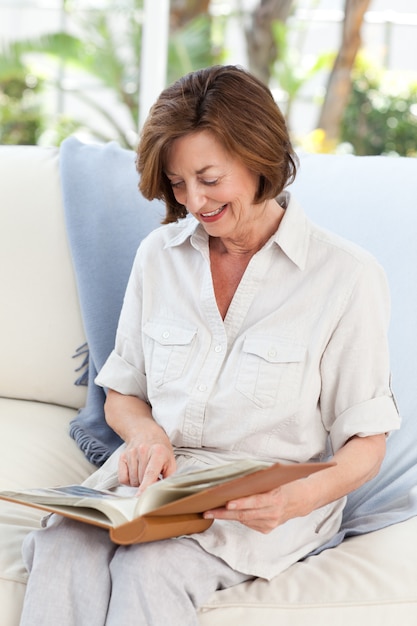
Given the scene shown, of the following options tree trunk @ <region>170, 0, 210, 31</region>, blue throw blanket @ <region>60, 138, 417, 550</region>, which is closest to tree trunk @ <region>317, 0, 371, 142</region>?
tree trunk @ <region>170, 0, 210, 31</region>

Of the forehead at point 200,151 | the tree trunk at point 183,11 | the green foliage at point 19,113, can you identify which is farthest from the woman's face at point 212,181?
the green foliage at point 19,113

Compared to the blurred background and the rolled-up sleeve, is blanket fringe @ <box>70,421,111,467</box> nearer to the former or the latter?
the rolled-up sleeve

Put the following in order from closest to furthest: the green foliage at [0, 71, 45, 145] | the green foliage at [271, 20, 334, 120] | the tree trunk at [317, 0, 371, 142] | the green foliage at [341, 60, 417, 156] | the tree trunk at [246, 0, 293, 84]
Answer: the tree trunk at [317, 0, 371, 142], the green foliage at [271, 20, 334, 120], the tree trunk at [246, 0, 293, 84], the green foliage at [0, 71, 45, 145], the green foliage at [341, 60, 417, 156]

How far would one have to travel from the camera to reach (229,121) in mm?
1505

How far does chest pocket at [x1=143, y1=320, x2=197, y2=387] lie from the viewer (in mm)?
1662

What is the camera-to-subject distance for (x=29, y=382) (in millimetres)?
2184

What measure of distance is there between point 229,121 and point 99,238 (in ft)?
2.34

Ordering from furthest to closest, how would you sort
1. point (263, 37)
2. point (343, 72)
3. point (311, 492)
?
point (263, 37) < point (343, 72) < point (311, 492)

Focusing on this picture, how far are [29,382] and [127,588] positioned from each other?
944 mm

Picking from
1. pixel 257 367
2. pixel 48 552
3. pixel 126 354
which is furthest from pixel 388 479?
pixel 48 552

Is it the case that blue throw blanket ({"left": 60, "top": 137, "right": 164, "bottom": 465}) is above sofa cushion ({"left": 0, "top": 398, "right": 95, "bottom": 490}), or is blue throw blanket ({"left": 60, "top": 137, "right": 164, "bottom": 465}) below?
above

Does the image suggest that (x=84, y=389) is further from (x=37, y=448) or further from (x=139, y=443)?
(x=139, y=443)

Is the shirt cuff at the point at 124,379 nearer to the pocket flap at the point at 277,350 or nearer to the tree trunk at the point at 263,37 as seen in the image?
the pocket flap at the point at 277,350

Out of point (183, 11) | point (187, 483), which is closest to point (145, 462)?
point (187, 483)
